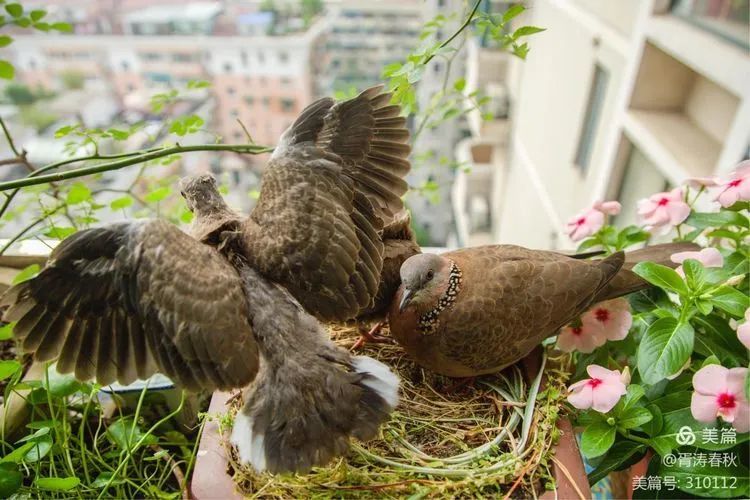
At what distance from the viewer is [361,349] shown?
3.51 ft

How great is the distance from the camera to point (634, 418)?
822 mm

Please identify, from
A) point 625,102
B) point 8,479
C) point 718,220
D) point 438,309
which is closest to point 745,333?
point 718,220

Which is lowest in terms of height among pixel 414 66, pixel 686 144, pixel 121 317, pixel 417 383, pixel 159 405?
pixel 159 405

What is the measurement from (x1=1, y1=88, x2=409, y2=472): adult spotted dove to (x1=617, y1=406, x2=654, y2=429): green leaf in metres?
0.38

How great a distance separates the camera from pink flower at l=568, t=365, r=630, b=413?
2.60 ft

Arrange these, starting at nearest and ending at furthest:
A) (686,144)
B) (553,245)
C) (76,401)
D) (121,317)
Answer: (121,317)
(76,401)
(686,144)
(553,245)

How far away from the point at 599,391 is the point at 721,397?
16 cm

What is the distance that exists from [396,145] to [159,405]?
0.76 metres

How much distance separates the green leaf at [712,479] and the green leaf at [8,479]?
1039mm

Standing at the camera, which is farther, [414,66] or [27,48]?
[27,48]

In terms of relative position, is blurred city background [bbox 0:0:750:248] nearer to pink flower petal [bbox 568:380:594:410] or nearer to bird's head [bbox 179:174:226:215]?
bird's head [bbox 179:174:226:215]

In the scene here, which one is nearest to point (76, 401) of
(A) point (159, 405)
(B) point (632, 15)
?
(A) point (159, 405)

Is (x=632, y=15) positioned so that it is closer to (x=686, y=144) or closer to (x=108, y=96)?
(x=686, y=144)

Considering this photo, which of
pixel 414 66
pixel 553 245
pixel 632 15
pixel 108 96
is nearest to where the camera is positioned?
pixel 414 66
